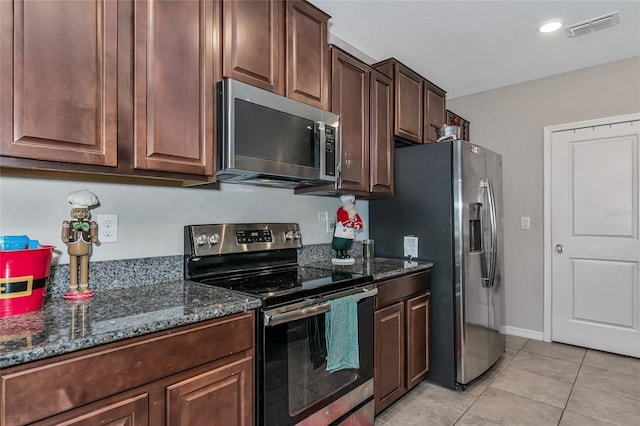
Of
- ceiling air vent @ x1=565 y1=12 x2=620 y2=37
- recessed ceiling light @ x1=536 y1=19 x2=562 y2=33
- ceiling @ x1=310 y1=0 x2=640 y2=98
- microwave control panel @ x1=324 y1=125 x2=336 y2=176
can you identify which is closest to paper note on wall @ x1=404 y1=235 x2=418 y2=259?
microwave control panel @ x1=324 y1=125 x2=336 y2=176

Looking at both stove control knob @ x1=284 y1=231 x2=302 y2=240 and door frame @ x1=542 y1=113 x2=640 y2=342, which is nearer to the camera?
stove control knob @ x1=284 y1=231 x2=302 y2=240

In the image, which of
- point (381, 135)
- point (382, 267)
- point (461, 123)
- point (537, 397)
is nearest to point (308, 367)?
point (382, 267)

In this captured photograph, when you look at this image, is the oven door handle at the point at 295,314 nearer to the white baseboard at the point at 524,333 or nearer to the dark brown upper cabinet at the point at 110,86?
the dark brown upper cabinet at the point at 110,86

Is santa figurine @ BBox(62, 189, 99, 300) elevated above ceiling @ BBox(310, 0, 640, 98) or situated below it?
below

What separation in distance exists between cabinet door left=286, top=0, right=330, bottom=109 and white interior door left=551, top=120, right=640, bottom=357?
8.64ft

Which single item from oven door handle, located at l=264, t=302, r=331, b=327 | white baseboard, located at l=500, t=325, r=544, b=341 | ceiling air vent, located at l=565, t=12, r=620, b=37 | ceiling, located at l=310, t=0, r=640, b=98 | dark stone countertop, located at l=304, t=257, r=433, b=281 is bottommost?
white baseboard, located at l=500, t=325, r=544, b=341

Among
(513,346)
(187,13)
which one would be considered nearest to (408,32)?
(187,13)

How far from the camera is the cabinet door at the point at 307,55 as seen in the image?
1.89 m

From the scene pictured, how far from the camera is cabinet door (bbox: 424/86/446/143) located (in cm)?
302

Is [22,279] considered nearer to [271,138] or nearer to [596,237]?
[271,138]

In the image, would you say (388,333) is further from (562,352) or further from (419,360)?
(562,352)

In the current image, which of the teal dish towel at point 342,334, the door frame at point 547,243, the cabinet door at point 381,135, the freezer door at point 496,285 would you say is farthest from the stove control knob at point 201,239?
the door frame at point 547,243

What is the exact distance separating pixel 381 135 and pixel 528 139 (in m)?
1.96

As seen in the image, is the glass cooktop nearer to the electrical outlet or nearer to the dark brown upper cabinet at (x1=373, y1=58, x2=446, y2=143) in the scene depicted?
the electrical outlet
